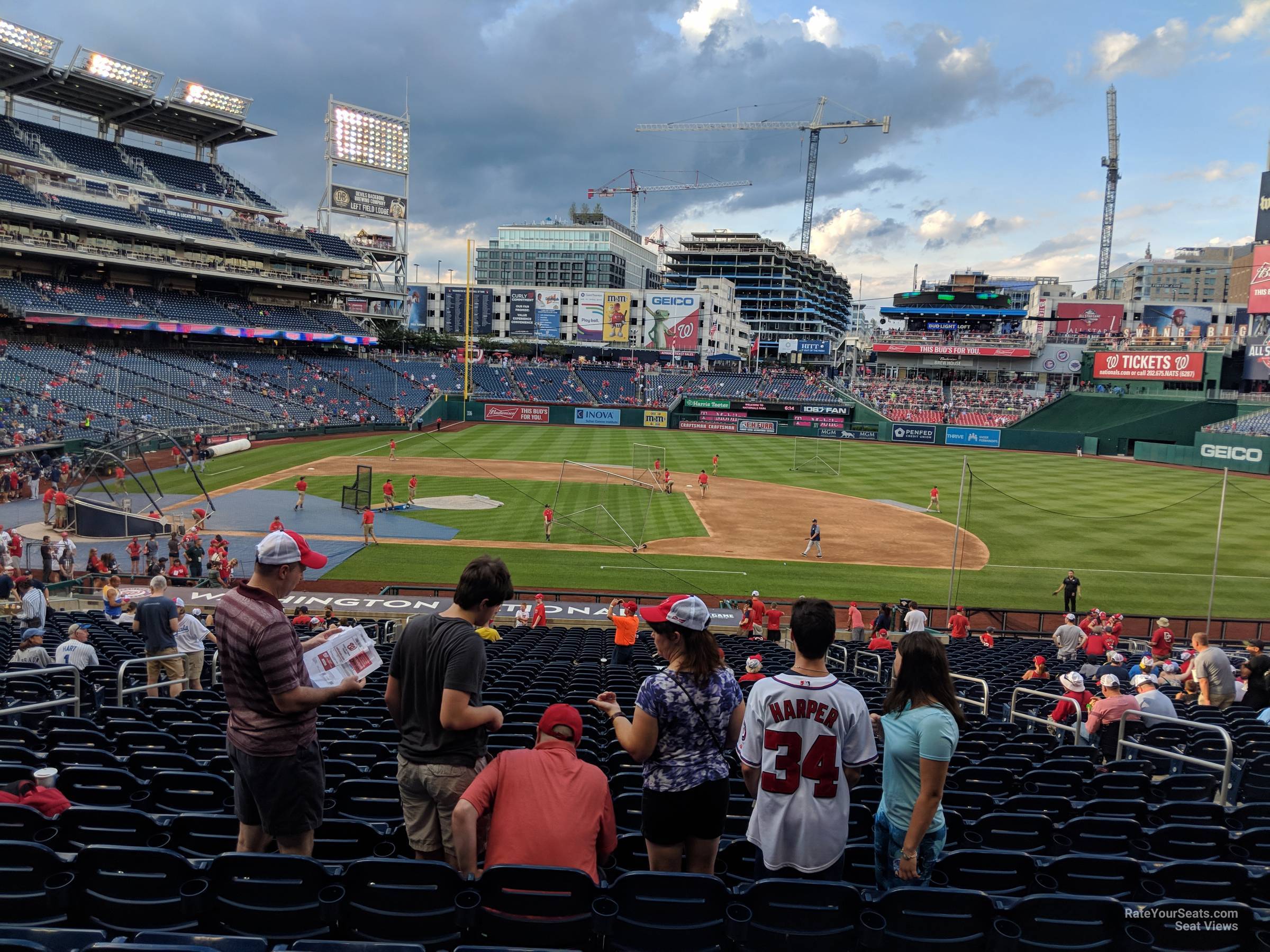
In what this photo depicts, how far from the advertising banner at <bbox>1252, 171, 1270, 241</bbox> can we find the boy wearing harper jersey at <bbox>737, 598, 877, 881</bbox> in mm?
80222

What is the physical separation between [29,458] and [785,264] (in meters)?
139

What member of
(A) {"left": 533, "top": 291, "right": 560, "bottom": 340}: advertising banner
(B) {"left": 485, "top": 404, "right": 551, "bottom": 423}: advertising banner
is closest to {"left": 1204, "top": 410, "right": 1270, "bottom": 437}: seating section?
(B) {"left": 485, "top": 404, "right": 551, "bottom": 423}: advertising banner

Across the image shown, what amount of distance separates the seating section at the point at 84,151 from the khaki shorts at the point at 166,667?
6822 cm

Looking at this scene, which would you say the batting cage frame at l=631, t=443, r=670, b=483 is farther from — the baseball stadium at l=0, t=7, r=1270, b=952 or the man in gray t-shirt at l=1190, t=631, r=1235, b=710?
the man in gray t-shirt at l=1190, t=631, r=1235, b=710

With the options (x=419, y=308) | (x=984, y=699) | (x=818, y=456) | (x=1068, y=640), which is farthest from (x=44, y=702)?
(x=419, y=308)

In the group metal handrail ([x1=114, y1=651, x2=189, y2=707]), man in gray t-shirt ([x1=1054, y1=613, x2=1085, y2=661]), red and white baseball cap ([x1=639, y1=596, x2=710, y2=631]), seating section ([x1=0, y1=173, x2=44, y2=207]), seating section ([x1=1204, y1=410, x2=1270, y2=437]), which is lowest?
man in gray t-shirt ([x1=1054, y1=613, x2=1085, y2=661])

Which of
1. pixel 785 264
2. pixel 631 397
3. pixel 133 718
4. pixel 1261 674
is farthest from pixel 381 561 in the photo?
pixel 785 264

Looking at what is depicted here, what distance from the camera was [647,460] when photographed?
53500 millimetres

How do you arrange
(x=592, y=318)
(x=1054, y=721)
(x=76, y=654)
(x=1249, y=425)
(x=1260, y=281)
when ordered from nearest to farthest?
(x=1054, y=721) < (x=76, y=654) < (x=1249, y=425) < (x=1260, y=281) < (x=592, y=318)

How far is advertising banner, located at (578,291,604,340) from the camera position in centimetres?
9962

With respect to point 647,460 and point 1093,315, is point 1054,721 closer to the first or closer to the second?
point 647,460

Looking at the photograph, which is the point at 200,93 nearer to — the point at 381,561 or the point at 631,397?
the point at 631,397

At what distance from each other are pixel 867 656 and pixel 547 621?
8.86 m

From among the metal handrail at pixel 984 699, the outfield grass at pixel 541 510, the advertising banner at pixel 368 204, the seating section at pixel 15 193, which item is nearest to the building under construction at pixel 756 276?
the advertising banner at pixel 368 204
